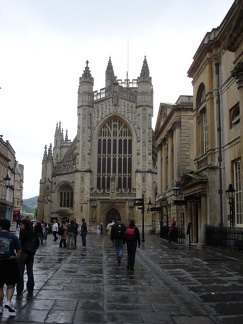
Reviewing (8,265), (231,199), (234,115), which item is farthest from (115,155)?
(8,265)

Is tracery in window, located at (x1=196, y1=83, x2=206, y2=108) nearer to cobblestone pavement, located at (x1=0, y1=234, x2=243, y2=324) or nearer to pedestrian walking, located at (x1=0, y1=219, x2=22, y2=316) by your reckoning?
cobblestone pavement, located at (x1=0, y1=234, x2=243, y2=324)

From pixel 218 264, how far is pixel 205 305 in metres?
6.68

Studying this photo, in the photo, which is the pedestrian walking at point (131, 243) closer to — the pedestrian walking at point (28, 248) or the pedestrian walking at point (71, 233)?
the pedestrian walking at point (28, 248)

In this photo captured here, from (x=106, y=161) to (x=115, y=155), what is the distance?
1.50 metres

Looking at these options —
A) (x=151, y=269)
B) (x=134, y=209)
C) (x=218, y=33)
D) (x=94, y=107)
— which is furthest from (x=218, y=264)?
(x=94, y=107)

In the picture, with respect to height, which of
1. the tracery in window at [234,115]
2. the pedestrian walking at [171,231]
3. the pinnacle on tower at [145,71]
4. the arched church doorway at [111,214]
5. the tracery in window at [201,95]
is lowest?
→ the pedestrian walking at [171,231]

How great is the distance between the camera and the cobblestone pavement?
6.05 m

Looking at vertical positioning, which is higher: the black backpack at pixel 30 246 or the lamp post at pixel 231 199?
the lamp post at pixel 231 199

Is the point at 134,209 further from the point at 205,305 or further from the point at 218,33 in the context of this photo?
the point at 205,305

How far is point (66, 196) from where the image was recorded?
2228 inches

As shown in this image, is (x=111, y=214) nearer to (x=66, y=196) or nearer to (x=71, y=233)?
(x=66, y=196)

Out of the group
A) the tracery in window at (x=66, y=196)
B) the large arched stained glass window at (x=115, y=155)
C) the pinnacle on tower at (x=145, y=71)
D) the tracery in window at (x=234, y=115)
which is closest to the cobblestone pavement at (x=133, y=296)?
the tracery in window at (x=234, y=115)

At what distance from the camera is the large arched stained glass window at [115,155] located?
180ft

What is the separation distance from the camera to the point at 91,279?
989 centimetres
